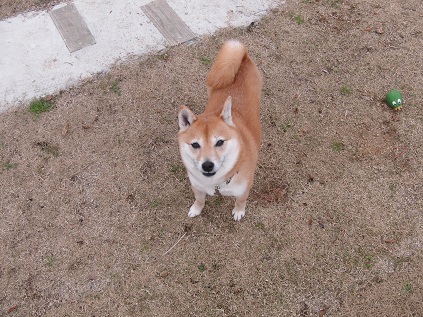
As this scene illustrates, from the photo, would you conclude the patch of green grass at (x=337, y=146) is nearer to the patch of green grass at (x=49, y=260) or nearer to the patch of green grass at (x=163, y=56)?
the patch of green grass at (x=163, y=56)

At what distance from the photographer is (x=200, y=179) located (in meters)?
2.89

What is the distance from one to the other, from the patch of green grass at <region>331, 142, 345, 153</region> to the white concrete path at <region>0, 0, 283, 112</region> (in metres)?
2.12

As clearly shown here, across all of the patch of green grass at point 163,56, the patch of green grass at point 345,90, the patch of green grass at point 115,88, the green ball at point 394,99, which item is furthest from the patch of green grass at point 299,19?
the patch of green grass at point 115,88

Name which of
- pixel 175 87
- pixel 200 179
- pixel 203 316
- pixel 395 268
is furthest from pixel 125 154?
pixel 395 268

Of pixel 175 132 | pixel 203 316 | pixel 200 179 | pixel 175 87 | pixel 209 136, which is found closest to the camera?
pixel 209 136

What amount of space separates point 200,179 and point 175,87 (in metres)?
Answer: 1.84

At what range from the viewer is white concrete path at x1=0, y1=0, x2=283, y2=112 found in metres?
4.42

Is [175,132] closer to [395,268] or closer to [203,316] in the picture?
[203,316]

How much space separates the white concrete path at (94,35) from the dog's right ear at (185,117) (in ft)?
7.18

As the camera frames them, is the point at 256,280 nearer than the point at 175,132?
Yes

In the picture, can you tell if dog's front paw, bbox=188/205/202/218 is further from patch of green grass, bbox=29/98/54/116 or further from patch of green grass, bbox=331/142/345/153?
patch of green grass, bbox=29/98/54/116

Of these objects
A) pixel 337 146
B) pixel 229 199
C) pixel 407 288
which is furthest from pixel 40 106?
pixel 407 288

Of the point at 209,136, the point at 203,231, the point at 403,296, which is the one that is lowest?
the point at 403,296

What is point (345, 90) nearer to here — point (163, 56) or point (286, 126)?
point (286, 126)
